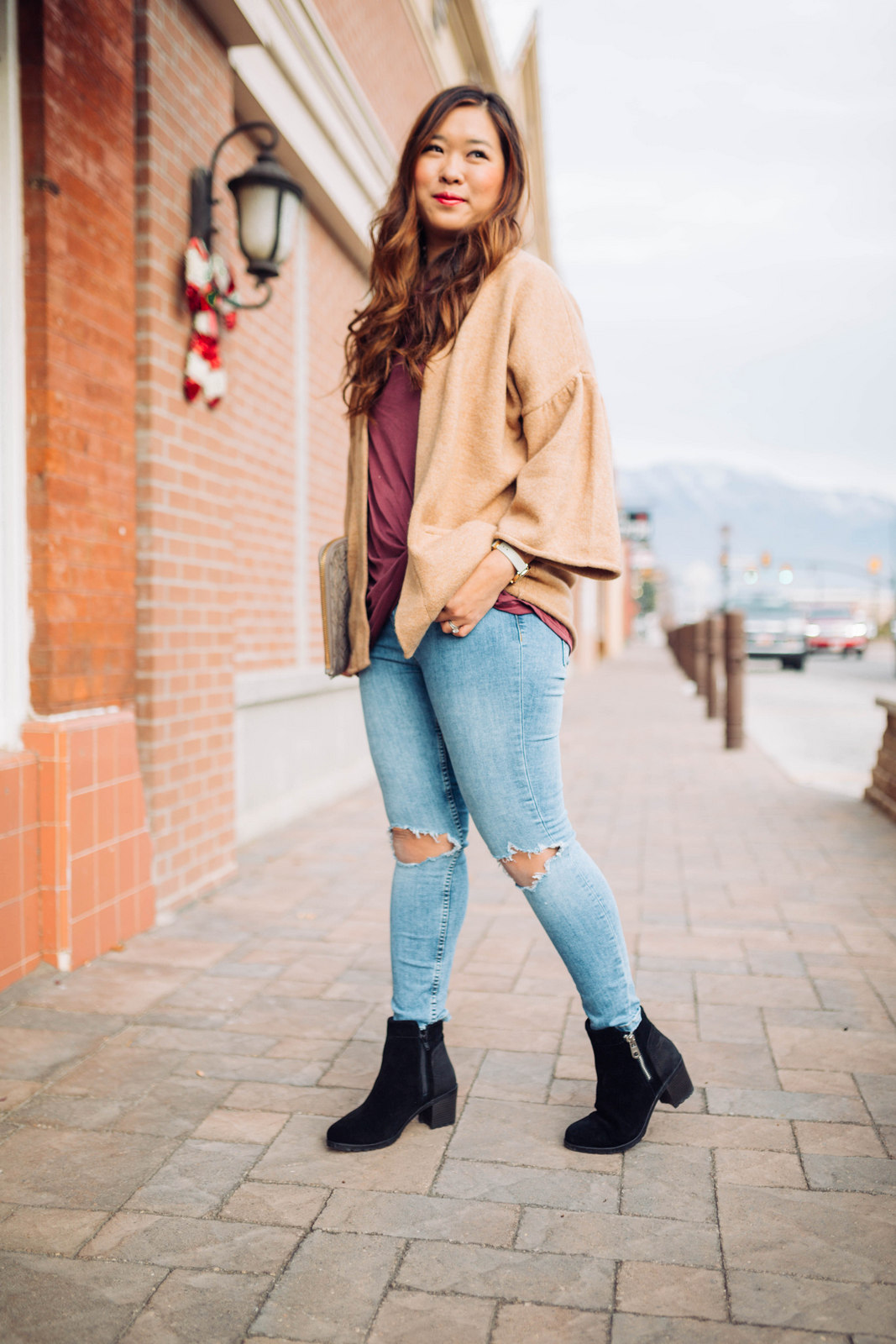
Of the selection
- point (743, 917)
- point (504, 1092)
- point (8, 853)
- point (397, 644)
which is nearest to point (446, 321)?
point (397, 644)

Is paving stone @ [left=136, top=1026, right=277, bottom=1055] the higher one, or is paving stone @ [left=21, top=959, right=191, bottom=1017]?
paving stone @ [left=21, top=959, right=191, bottom=1017]

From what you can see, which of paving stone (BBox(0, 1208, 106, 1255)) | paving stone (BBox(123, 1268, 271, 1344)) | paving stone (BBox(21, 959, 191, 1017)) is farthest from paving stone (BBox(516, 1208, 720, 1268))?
paving stone (BBox(21, 959, 191, 1017))

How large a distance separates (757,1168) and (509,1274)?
59 cm

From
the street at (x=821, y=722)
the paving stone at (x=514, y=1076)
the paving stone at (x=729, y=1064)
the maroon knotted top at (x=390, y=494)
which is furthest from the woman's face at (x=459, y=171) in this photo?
the street at (x=821, y=722)

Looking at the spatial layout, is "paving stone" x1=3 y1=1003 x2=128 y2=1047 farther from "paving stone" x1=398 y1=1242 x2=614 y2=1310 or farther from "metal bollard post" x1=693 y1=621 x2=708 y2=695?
"metal bollard post" x1=693 y1=621 x2=708 y2=695

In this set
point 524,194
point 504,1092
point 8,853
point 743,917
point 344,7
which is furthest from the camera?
point 344,7

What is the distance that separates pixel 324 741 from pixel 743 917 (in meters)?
2.97

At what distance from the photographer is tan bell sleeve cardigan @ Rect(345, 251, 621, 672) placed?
71.9 inches

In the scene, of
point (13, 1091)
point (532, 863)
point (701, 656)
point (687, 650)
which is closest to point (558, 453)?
point (532, 863)

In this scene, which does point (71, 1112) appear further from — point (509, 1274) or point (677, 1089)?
point (677, 1089)

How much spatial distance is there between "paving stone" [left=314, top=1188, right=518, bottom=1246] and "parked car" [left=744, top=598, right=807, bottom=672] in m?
22.0

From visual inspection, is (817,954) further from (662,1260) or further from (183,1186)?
(183,1186)

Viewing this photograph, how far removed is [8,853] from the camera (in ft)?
9.30

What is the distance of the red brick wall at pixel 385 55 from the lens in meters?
6.11
